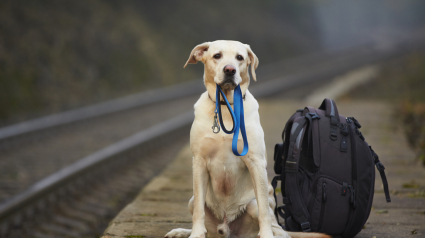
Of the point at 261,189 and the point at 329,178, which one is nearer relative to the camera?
the point at 261,189

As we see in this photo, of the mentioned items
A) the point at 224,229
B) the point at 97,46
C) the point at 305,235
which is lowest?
the point at 305,235

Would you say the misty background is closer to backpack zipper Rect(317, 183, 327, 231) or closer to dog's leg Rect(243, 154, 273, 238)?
dog's leg Rect(243, 154, 273, 238)

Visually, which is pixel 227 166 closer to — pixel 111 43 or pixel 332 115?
pixel 332 115

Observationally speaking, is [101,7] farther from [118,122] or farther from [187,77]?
[118,122]

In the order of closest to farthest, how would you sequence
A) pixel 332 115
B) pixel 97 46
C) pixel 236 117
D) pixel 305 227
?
pixel 236 117, pixel 305 227, pixel 332 115, pixel 97 46

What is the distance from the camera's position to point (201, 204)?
277cm

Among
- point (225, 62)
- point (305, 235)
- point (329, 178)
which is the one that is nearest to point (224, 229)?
point (305, 235)

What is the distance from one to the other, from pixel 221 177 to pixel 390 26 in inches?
2355

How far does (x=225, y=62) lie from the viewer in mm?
2656

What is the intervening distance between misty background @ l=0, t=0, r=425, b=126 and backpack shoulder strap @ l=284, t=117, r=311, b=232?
9.23m

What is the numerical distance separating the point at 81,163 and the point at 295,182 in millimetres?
4202

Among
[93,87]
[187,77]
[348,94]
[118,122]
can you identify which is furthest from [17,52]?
[348,94]

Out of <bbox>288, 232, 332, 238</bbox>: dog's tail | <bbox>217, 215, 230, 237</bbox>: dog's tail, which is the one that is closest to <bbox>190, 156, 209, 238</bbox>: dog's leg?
<bbox>217, 215, 230, 237</bbox>: dog's tail

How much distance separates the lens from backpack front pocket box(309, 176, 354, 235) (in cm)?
299
